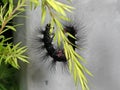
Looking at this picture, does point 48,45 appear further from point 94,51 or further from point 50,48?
point 94,51

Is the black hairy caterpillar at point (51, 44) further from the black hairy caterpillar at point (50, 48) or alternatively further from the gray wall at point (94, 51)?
the gray wall at point (94, 51)

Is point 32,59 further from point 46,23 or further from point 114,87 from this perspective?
point 114,87

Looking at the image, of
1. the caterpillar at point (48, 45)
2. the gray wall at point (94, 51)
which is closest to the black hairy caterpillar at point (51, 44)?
the caterpillar at point (48, 45)

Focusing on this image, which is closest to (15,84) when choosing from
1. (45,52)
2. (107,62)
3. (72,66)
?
(45,52)

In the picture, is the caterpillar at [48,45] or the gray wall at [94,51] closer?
the caterpillar at [48,45]

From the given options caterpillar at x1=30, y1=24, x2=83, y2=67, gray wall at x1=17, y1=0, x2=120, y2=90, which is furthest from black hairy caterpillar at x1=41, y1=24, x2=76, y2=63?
gray wall at x1=17, y1=0, x2=120, y2=90

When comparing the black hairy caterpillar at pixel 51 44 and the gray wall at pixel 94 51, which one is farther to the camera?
the gray wall at pixel 94 51

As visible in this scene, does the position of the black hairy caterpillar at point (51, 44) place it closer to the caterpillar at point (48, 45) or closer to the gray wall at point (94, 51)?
the caterpillar at point (48, 45)

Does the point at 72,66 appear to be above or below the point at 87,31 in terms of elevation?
below
